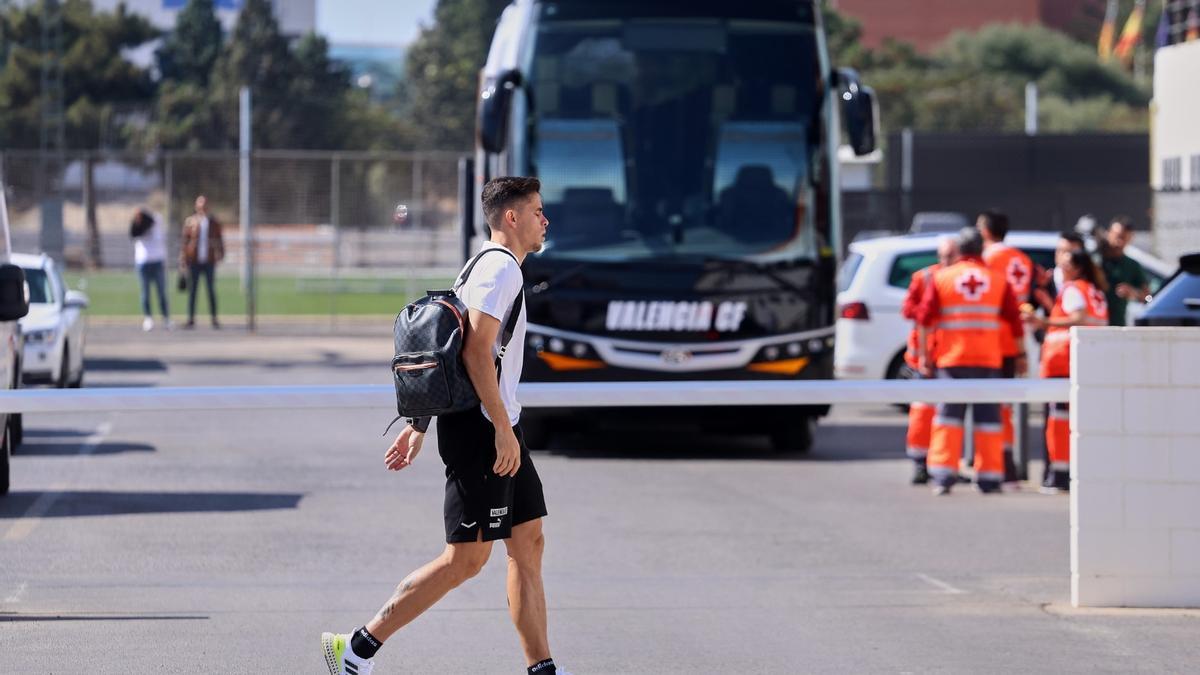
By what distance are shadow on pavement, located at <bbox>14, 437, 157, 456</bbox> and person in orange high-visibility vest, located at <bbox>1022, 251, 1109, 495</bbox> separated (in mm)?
6472

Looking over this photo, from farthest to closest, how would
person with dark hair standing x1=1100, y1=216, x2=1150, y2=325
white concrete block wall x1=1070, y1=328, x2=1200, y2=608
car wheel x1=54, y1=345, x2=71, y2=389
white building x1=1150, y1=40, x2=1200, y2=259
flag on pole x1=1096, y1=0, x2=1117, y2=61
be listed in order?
flag on pole x1=1096, y1=0, x2=1117, y2=61 < white building x1=1150, y1=40, x2=1200, y2=259 < car wheel x1=54, y1=345, x2=71, y2=389 < person with dark hair standing x1=1100, y1=216, x2=1150, y2=325 < white concrete block wall x1=1070, y1=328, x2=1200, y2=608

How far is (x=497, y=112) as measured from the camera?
1407 centimetres

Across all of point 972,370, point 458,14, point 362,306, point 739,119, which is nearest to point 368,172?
point 362,306

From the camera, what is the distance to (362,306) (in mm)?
38844

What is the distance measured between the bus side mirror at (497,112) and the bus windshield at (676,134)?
0.20 m

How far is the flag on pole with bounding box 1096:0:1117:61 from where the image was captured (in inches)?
3809

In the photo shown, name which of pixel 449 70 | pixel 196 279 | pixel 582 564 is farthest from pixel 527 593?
pixel 449 70

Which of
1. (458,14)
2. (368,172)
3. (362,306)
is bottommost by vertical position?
(362,306)

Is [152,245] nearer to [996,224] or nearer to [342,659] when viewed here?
[996,224]

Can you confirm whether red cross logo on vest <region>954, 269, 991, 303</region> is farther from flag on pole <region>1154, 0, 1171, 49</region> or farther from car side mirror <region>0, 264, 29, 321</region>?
flag on pole <region>1154, 0, 1171, 49</region>

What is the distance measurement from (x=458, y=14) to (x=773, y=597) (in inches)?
3592

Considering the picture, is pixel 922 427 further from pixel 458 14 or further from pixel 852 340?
pixel 458 14

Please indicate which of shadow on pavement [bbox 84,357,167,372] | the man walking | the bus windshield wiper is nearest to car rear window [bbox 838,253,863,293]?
the bus windshield wiper

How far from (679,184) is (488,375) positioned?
8.46 m
